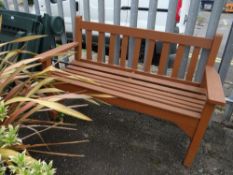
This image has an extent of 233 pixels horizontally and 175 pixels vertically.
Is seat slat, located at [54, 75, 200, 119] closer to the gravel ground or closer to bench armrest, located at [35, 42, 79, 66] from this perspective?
bench armrest, located at [35, 42, 79, 66]

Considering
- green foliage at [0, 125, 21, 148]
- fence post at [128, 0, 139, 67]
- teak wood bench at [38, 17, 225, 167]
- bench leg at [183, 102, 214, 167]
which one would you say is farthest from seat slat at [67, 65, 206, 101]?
green foliage at [0, 125, 21, 148]

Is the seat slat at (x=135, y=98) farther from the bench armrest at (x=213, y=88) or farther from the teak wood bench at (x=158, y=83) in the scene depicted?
the bench armrest at (x=213, y=88)

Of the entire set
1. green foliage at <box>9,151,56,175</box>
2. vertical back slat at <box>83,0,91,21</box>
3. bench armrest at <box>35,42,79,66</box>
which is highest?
vertical back slat at <box>83,0,91,21</box>

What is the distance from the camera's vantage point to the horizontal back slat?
2.06 metres

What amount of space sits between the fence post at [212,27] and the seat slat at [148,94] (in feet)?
1.55

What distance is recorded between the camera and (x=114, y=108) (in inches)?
107

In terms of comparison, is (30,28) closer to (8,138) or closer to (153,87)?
(153,87)

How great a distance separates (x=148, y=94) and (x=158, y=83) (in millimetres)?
274

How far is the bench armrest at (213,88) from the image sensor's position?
1558 millimetres

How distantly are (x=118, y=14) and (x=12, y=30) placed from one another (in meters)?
1.24

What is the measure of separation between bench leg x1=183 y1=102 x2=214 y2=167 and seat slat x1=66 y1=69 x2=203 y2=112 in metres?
0.14

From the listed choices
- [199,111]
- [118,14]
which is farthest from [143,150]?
[118,14]

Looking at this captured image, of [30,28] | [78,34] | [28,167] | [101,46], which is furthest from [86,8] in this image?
[28,167]

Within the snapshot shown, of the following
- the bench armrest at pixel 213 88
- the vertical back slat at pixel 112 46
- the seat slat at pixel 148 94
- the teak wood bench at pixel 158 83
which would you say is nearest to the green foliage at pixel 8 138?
the teak wood bench at pixel 158 83
